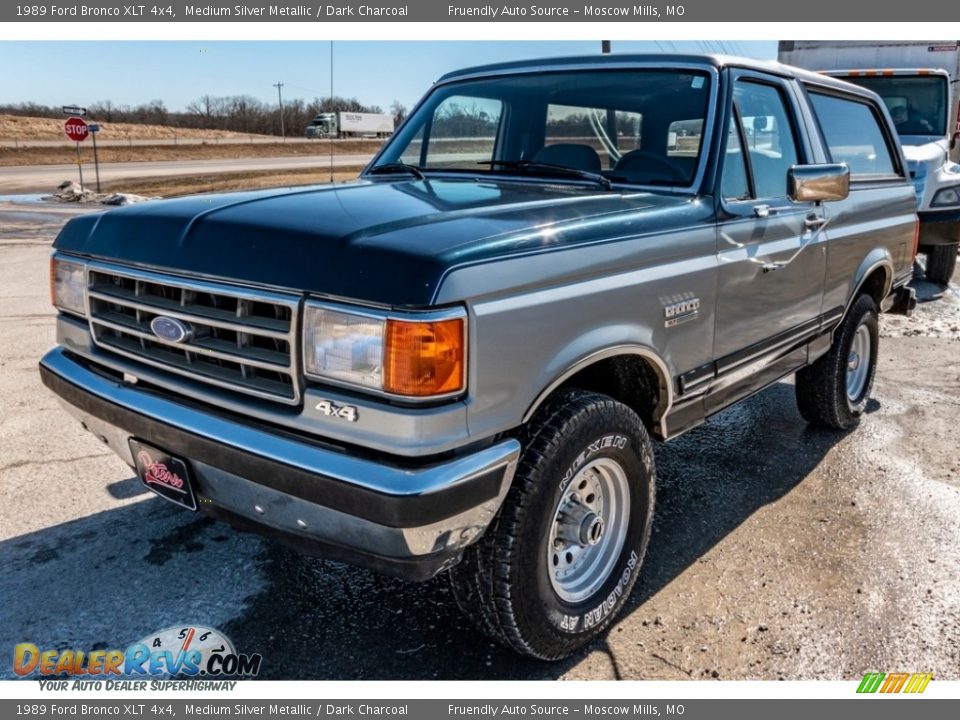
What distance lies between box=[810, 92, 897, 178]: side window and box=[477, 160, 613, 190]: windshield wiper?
5.24ft

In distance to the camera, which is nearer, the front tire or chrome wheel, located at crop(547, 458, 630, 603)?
the front tire

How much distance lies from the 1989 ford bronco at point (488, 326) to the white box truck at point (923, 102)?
20.3 feet

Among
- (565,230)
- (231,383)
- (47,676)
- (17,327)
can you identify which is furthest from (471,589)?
(17,327)

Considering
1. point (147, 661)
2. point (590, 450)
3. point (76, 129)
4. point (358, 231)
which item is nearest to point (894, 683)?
point (590, 450)

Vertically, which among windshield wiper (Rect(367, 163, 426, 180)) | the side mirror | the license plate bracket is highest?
windshield wiper (Rect(367, 163, 426, 180))

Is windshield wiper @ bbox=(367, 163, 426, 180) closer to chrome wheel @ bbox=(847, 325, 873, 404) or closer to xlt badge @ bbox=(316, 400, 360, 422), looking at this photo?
xlt badge @ bbox=(316, 400, 360, 422)

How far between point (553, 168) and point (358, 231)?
1423 mm

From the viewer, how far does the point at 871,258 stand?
4605 mm

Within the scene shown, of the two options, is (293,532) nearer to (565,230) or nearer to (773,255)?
(565,230)

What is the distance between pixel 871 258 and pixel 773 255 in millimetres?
1471

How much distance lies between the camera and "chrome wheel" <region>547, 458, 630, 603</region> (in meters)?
2.70

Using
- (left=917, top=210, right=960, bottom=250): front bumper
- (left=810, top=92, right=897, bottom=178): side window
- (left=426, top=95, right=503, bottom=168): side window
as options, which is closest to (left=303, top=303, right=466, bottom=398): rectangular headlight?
(left=426, top=95, right=503, bottom=168): side window

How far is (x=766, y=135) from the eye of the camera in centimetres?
374

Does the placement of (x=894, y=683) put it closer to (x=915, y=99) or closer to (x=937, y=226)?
(x=937, y=226)
